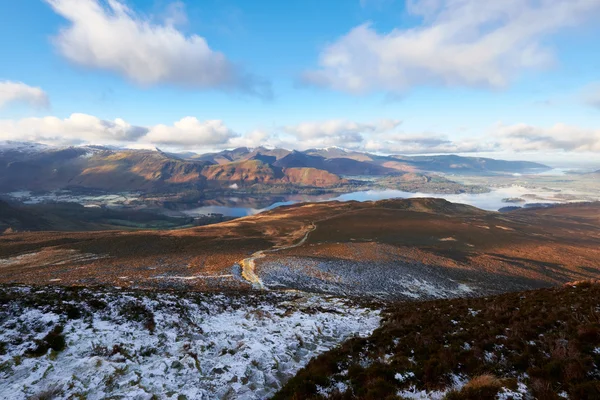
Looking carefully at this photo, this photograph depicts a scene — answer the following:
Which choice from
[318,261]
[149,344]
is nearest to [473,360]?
[149,344]

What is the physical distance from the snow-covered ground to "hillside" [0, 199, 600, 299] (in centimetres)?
1148

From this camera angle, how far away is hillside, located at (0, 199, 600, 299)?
105 feet

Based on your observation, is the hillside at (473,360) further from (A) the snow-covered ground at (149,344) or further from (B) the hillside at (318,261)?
(B) the hillside at (318,261)

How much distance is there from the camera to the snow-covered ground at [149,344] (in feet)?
30.6

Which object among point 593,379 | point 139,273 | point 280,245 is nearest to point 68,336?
point 593,379

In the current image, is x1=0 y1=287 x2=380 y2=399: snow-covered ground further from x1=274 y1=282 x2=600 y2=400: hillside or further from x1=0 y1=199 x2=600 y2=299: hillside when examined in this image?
x1=0 y1=199 x2=600 y2=299: hillside

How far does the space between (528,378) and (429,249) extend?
181 feet

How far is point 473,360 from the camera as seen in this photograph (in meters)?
9.54

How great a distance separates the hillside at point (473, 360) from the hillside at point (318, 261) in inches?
696

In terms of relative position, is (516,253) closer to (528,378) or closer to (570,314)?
(570,314)

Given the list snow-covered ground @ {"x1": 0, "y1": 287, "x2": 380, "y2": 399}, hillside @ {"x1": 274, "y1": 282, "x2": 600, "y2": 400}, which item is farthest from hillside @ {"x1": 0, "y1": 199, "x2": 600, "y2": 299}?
hillside @ {"x1": 274, "y1": 282, "x2": 600, "y2": 400}

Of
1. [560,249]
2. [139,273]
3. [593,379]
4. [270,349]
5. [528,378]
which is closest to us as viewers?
[593,379]

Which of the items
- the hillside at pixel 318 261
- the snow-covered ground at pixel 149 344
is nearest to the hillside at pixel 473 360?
the snow-covered ground at pixel 149 344

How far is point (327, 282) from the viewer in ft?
109
